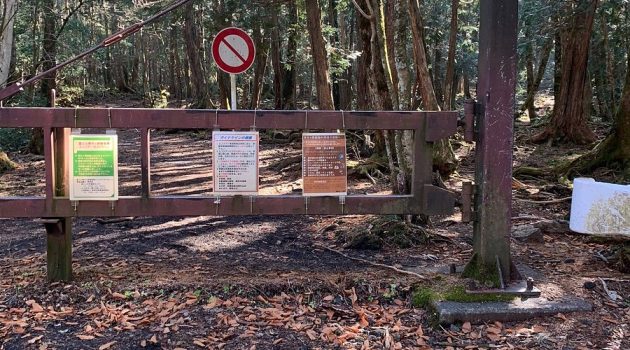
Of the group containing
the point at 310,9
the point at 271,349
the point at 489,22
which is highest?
the point at 310,9

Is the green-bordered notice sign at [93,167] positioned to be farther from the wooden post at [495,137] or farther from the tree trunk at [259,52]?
the tree trunk at [259,52]

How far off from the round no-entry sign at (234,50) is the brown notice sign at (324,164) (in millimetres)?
2027

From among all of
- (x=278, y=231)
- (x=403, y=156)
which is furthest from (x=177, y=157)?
(x=403, y=156)

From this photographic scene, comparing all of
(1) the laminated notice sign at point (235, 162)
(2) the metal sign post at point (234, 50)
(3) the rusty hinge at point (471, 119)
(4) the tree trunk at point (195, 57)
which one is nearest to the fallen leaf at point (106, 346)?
(1) the laminated notice sign at point (235, 162)

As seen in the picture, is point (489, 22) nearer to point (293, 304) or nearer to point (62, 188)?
point (293, 304)

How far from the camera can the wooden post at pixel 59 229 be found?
5129mm

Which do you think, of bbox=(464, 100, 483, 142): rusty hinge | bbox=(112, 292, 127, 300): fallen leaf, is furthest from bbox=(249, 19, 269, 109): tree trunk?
bbox=(112, 292, 127, 300): fallen leaf

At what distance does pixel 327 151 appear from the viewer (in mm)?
5137

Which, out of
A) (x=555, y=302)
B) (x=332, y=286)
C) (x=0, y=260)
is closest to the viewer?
(x=555, y=302)

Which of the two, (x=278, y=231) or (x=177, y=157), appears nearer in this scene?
(x=278, y=231)

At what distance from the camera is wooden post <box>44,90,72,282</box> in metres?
5.13

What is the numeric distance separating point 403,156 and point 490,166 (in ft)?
10.3

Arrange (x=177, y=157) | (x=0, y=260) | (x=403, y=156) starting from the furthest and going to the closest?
(x=177, y=157)
(x=403, y=156)
(x=0, y=260)

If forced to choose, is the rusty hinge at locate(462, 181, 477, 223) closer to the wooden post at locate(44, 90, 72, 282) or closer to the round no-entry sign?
the round no-entry sign
